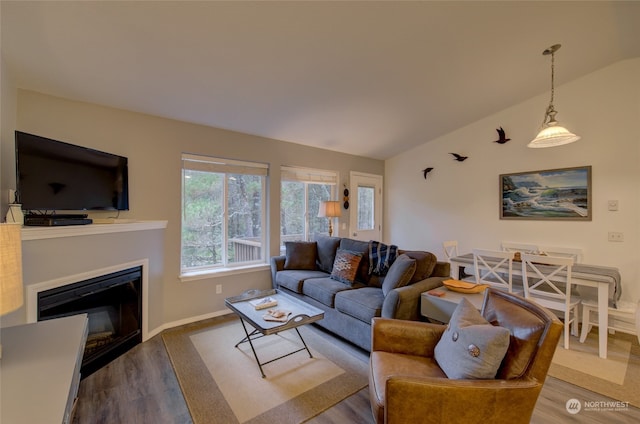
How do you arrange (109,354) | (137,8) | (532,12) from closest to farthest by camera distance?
(137,8) < (532,12) < (109,354)

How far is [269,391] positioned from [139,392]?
0.95m

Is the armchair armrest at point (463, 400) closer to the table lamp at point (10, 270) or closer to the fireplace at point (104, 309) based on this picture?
the table lamp at point (10, 270)

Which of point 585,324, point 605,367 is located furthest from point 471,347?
point 585,324

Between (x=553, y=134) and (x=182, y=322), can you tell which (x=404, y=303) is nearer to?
(x=553, y=134)

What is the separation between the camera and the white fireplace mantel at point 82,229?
1.86 m

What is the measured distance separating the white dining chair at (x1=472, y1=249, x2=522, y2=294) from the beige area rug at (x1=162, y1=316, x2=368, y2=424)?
176cm

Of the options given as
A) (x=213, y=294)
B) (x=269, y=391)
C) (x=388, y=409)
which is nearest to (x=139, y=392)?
(x=269, y=391)

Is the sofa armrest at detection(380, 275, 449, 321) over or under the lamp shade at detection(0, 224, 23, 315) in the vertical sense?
under

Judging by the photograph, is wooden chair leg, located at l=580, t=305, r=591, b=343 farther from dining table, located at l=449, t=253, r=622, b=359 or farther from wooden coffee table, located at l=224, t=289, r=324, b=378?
wooden coffee table, located at l=224, t=289, r=324, b=378

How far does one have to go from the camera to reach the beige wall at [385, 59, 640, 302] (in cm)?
316

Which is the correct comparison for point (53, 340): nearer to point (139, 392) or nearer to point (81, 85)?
point (139, 392)

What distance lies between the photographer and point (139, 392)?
2.06 metres

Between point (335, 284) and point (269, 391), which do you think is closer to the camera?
point (269, 391)

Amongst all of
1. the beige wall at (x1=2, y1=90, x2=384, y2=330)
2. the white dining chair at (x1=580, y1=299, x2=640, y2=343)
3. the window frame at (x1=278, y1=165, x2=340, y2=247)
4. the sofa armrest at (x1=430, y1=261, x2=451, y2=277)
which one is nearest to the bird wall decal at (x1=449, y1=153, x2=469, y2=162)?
the window frame at (x1=278, y1=165, x2=340, y2=247)
